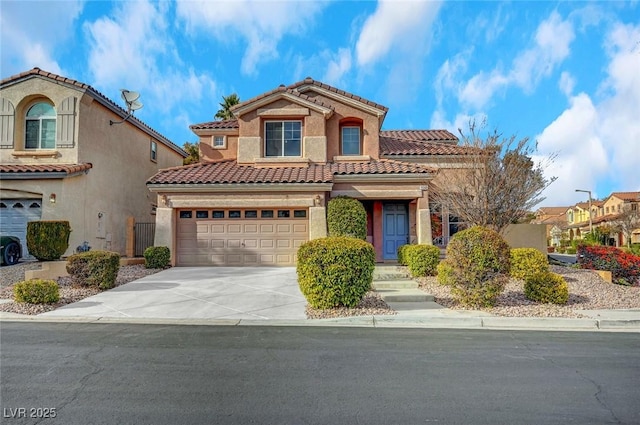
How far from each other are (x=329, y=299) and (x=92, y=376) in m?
4.90

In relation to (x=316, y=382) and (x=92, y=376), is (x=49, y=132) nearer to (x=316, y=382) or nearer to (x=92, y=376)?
(x=92, y=376)

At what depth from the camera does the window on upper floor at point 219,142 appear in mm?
20578

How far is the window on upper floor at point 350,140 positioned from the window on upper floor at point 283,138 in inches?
81.9

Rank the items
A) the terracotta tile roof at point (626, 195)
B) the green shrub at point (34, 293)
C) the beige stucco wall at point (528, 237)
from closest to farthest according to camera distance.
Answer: the green shrub at point (34, 293)
the beige stucco wall at point (528, 237)
the terracotta tile roof at point (626, 195)

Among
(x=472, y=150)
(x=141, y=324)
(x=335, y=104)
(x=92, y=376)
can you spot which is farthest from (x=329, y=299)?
(x=335, y=104)

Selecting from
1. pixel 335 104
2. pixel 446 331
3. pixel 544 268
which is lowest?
pixel 446 331

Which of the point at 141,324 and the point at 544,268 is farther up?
the point at 544,268

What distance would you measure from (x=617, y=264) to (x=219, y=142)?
56.6ft

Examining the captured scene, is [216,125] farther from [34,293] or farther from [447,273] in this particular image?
[447,273]

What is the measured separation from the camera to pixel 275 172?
56.1 ft

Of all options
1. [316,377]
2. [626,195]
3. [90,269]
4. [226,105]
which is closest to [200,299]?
[90,269]

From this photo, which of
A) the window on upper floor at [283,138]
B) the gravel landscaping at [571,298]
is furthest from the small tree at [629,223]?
the window on upper floor at [283,138]

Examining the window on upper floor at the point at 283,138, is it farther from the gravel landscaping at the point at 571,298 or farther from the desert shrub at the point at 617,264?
the desert shrub at the point at 617,264

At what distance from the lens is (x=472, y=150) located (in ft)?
45.1
